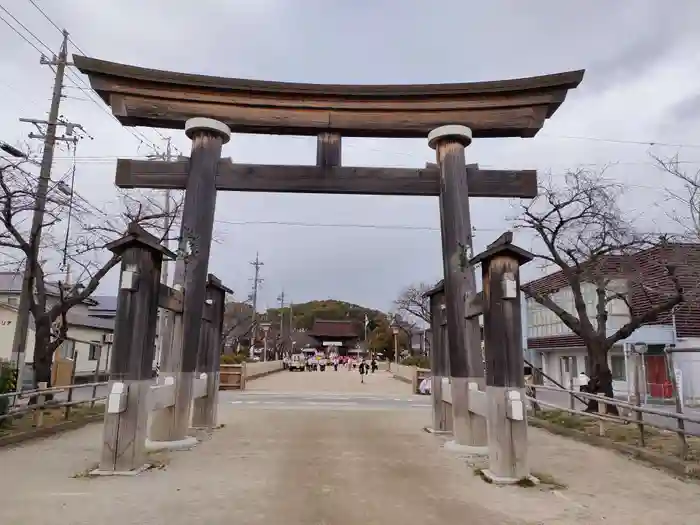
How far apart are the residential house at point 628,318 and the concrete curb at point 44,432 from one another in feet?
36.5

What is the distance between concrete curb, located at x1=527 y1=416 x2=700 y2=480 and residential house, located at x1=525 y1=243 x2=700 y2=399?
1.73m

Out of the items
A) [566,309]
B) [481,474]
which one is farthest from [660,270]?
[481,474]

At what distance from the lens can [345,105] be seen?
1070 centimetres

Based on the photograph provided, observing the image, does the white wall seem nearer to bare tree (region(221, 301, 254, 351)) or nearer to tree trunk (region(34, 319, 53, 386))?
tree trunk (region(34, 319, 53, 386))

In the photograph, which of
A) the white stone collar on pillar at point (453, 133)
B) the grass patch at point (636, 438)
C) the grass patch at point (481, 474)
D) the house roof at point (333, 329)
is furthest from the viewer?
the house roof at point (333, 329)

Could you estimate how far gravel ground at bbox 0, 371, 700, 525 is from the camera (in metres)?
5.32

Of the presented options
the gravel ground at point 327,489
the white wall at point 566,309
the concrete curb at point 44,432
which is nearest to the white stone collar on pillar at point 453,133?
the gravel ground at point 327,489

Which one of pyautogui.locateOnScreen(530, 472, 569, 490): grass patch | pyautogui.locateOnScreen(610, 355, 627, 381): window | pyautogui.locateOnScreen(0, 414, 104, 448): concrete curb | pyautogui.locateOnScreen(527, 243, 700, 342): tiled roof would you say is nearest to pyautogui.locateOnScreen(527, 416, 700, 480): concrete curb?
pyautogui.locateOnScreen(530, 472, 569, 490): grass patch

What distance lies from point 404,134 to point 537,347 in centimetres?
2635

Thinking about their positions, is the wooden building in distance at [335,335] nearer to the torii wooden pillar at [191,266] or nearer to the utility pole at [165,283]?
the utility pole at [165,283]

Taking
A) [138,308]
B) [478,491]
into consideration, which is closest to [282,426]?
[138,308]

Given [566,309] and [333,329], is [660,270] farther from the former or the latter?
[333,329]

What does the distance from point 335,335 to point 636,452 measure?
8149 cm

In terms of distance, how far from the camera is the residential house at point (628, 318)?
13618 mm
